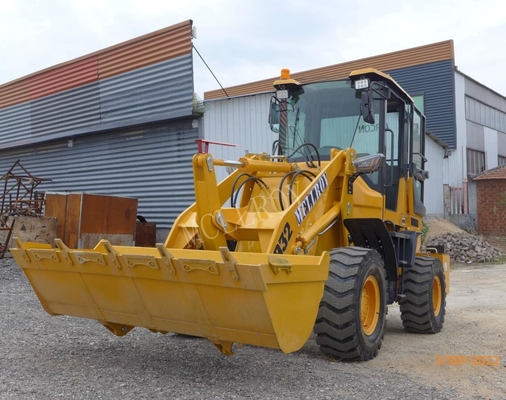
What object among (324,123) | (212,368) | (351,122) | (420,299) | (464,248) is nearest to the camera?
(212,368)

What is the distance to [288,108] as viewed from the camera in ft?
24.0

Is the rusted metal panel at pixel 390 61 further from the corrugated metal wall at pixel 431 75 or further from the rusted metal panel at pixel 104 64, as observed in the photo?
the rusted metal panel at pixel 104 64

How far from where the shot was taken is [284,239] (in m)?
5.42

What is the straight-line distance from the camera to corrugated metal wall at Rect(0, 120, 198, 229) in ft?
49.1

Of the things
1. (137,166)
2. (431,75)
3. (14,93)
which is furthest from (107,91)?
(431,75)

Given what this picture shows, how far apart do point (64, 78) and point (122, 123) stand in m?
3.45

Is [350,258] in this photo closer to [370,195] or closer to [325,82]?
[370,195]

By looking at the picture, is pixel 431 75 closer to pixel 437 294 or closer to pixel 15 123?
pixel 15 123

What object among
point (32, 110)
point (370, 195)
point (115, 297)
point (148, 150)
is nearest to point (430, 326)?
point (370, 195)

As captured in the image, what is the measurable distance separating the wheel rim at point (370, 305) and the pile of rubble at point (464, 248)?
38.9 feet

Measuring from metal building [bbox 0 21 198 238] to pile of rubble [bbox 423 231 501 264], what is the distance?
7.91 m

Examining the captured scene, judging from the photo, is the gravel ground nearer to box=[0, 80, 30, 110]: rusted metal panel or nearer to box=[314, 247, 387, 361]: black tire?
box=[314, 247, 387, 361]: black tire

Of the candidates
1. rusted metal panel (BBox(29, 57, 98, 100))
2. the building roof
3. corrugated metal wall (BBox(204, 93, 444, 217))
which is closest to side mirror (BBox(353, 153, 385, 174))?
corrugated metal wall (BBox(204, 93, 444, 217))

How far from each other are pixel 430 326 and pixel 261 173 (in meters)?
2.86
